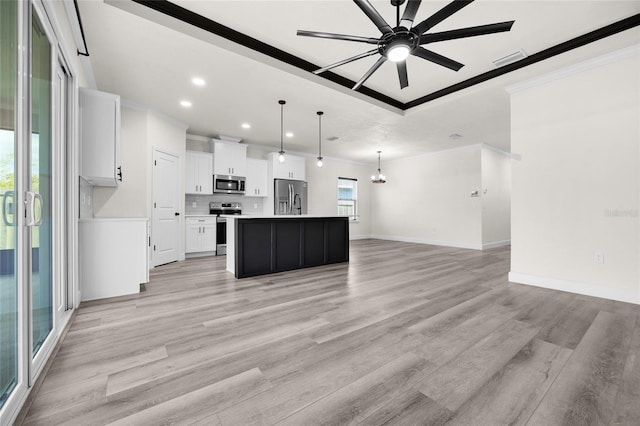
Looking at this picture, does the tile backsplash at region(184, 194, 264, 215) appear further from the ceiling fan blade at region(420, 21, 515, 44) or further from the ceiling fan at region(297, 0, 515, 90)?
the ceiling fan blade at region(420, 21, 515, 44)

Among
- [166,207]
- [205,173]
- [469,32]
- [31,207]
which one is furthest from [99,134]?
[469,32]

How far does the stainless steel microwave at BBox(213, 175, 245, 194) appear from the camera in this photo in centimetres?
632

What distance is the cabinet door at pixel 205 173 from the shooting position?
6098mm

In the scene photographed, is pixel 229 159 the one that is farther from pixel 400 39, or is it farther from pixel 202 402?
pixel 202 402

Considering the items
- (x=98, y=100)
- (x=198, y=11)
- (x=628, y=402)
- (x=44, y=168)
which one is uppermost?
(x=198, y=11)

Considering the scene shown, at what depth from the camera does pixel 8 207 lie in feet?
4.35

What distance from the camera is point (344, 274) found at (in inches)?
167

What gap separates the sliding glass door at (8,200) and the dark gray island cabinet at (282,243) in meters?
2.61

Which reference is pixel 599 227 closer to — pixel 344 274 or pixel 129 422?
pixel 344 274

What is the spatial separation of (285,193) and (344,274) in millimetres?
3713

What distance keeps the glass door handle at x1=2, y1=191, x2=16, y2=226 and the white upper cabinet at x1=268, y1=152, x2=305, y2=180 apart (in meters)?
5.88

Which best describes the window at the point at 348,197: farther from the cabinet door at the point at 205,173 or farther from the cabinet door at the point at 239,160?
the cabinet door at the point at 205,173

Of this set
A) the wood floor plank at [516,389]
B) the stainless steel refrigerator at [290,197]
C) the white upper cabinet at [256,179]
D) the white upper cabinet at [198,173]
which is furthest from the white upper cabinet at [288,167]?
the wood floor plank at [516,389]

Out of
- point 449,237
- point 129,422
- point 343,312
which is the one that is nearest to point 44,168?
point 129,422
